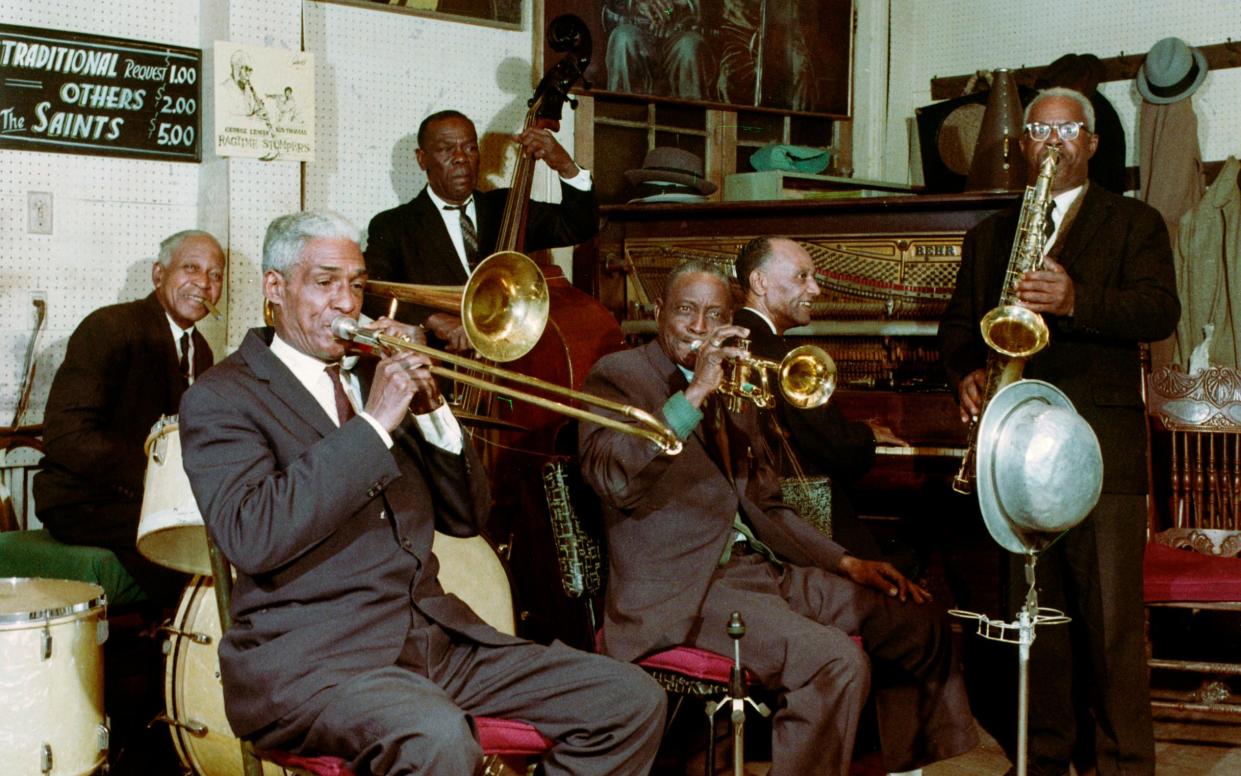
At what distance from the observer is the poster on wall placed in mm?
5012

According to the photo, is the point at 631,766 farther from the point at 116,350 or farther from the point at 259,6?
the point at 259,6

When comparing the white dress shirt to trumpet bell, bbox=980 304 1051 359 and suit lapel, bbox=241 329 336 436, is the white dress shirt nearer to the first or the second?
suit lapel, bbox=241 329 336 436

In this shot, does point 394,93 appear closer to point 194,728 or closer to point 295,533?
point 194,728

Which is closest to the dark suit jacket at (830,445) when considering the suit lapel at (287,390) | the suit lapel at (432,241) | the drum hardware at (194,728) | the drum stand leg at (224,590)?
the suit lapel at (432,241)

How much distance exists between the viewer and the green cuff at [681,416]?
328cm

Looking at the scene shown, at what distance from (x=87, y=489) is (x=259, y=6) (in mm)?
1900

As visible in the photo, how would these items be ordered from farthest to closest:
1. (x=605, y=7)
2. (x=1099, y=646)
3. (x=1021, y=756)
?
(x=605, y=7) → (x=1099, y=646) → (x=1021, y=756)

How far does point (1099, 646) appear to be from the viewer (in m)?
3.88

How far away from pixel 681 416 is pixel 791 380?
403 millimetres

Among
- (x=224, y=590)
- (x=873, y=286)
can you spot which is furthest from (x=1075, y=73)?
(x=224, y=590)

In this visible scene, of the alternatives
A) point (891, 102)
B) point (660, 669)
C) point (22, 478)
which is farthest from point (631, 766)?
point (891, 102)

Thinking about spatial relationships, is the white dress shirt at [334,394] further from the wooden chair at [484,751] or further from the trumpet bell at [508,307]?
the wooden chair at [484,751]

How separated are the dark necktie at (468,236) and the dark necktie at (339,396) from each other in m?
2.14

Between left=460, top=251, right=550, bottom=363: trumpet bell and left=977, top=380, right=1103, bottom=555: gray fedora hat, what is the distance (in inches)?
41.8
